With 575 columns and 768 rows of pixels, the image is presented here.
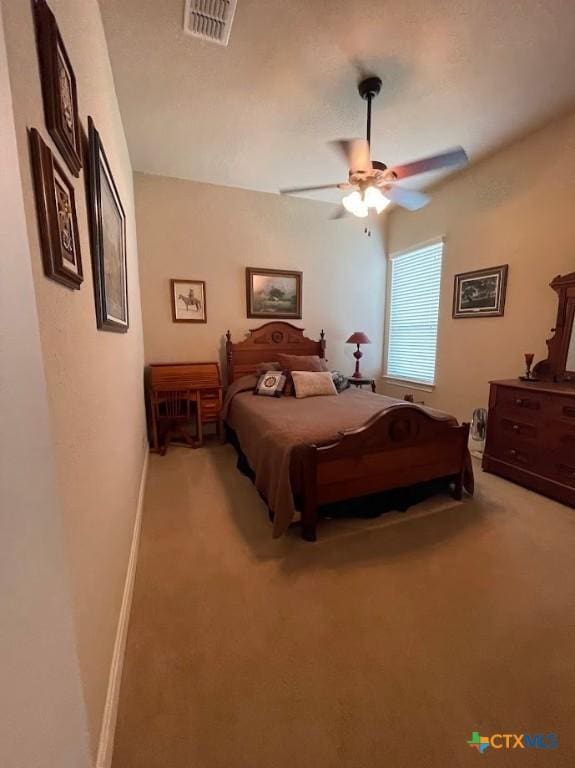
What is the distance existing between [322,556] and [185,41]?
3.09 m

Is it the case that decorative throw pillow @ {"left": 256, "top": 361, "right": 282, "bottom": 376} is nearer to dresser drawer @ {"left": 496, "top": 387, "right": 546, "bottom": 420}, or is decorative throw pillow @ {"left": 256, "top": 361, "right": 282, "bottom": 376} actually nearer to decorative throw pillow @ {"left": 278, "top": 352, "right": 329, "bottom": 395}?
decorative throw pillow @ {"left": 278, "top": 352, "right": 329, "bottom": 395}

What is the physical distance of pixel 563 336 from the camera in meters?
2.62

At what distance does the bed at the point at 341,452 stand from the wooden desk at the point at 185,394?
880 millimetres

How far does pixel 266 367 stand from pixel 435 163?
7.81 ft

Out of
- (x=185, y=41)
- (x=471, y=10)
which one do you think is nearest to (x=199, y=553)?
(x=185, y=41)

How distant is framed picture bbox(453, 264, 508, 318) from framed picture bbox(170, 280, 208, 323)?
2874mm

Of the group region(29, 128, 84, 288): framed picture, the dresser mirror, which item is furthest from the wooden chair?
the dresser mirror

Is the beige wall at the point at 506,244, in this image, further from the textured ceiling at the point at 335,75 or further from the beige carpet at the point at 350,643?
the beige carpet at the point at 350,643

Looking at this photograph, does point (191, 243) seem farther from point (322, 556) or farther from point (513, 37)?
point (322, 556)

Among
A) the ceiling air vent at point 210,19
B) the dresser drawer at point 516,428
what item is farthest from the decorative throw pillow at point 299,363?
the ceiling air vent at point 210,19

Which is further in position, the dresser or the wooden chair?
the wooden chair

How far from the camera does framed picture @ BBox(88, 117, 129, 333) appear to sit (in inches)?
47.6

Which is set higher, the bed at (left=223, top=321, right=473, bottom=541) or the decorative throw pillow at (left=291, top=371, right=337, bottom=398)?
the decorative throw pillow at (left=291, top=371, right=337, bottom=398)

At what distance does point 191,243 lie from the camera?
363 centimetres
